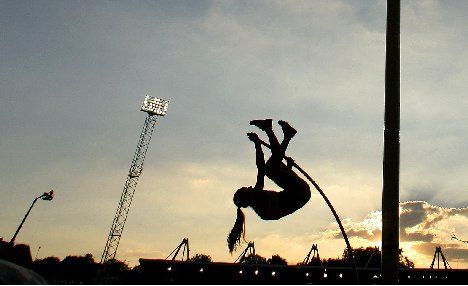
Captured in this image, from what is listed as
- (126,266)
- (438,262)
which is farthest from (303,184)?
(126,266)

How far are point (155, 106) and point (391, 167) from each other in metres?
61.9

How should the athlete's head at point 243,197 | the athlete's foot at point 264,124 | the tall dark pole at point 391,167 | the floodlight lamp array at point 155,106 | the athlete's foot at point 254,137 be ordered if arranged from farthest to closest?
the floodlight lamp array at point 155,106, the athlete's head at point 243,197, the athlete's foot at point 254,137, the athlete's foot at point 264,124, the tall dark pole at point 391,167

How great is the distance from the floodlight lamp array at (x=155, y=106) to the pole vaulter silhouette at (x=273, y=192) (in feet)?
193

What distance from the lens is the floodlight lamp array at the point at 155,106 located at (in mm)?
62656

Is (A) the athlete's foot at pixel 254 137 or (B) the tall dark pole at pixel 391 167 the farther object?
(A) the athlete's foot at pixel 254 137

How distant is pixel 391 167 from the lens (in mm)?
2711

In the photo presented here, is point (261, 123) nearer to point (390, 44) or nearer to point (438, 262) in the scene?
point (390, 44)

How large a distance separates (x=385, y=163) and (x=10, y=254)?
36.3 m

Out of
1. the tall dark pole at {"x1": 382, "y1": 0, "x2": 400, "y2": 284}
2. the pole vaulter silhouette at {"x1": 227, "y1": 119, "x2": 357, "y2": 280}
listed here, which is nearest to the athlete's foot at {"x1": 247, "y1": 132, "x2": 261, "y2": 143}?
the pole vaulter silhouette at {"x1": 227, "y1": 119, "x2": 357, "y2": 280}

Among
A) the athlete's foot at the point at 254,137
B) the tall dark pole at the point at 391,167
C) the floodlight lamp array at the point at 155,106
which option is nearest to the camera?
the tall dark pole at the point at 391,167

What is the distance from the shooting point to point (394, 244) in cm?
260

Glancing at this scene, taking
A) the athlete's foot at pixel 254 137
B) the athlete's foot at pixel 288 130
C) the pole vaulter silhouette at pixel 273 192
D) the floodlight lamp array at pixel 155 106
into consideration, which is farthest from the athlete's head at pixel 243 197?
the floodlight lamp array at pixel 155 106

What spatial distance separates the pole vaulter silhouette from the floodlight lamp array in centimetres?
5872

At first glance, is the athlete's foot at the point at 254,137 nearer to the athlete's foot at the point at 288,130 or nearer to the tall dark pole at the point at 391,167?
the athlete's foot at the point at 288,130
